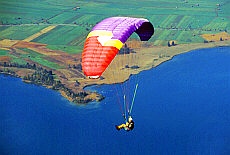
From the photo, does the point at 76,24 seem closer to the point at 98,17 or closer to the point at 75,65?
the point at 98,17

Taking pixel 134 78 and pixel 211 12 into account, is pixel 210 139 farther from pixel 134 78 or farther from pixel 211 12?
pixel 211 12

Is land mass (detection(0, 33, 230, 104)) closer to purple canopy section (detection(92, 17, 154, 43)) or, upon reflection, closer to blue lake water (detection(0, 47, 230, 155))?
blue lake water (detection(0, 47, 230, 155))

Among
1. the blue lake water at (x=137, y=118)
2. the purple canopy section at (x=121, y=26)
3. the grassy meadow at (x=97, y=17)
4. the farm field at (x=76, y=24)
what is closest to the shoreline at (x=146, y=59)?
the farm field at (x=76, y=24)

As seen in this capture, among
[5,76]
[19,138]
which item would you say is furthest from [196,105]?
[5,76]

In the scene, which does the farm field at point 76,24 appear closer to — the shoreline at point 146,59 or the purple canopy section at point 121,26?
the shoreline at point 146,59

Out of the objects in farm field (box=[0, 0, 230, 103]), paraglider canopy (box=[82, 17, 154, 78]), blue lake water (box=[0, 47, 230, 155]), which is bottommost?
blue lake water (box=[0, 47, 230, 155])

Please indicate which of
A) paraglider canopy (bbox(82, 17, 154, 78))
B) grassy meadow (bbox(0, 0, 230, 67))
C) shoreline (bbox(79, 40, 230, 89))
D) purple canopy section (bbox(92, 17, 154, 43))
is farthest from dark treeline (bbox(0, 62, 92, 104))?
paraglider canopy (bbox(82, 17, 154, 78))
